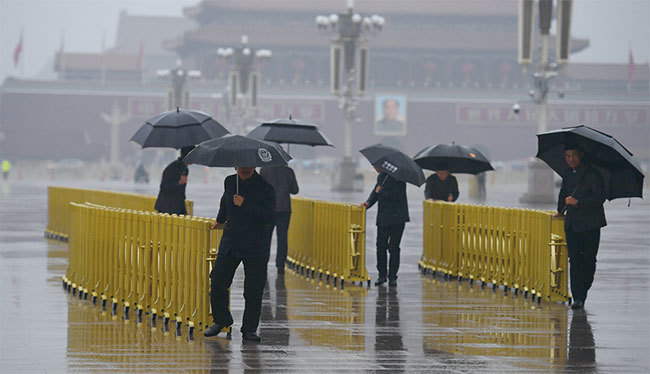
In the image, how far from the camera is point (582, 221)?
1111 centimetres

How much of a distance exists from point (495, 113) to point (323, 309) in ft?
217

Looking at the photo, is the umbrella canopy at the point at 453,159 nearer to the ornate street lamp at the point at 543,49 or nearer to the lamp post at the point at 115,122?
the ornate street lamp at the point at 543,49

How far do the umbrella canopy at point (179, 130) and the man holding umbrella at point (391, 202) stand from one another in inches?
71.9

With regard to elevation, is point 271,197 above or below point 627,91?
below

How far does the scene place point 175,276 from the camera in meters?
9.80

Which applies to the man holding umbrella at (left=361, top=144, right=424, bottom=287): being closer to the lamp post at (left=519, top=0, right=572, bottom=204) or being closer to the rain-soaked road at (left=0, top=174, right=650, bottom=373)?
the rain-soaked road at (left=0, top=174, right=650, bottom=373)

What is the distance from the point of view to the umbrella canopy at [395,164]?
1298cm

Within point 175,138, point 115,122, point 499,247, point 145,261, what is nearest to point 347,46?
point 175,138

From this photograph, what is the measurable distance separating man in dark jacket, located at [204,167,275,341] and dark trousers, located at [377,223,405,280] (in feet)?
13.0

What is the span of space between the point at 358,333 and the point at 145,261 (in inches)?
80.5

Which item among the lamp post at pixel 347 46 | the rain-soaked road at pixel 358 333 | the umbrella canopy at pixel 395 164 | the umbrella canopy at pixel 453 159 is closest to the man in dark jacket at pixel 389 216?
the umbrella canopy at pixel 395 164

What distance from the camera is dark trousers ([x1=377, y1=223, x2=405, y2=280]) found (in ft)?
42.7

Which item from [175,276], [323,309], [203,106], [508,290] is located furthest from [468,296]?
[203,106]

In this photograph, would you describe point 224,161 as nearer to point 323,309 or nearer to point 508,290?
point 323,309
